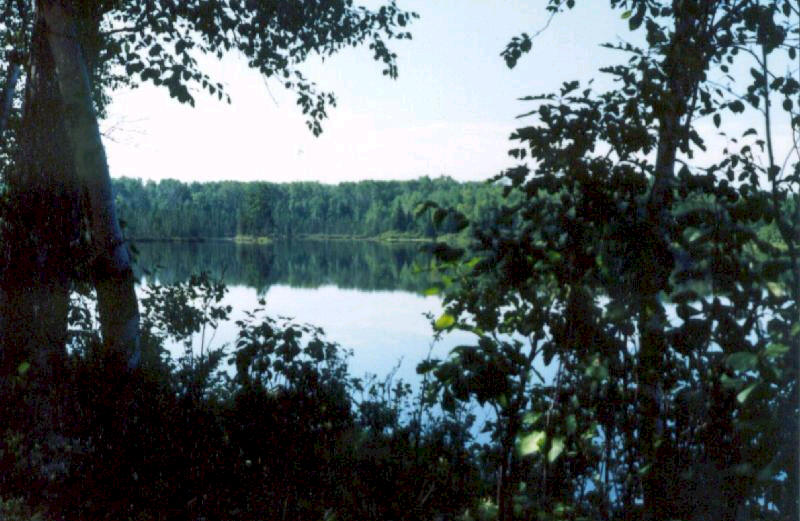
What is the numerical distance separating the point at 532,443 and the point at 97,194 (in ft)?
16.0

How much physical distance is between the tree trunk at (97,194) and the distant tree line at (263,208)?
7959 cm

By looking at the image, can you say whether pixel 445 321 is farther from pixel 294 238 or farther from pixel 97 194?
pixel 294 238

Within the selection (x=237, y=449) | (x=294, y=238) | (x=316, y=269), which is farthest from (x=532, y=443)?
(x=294, y=238)

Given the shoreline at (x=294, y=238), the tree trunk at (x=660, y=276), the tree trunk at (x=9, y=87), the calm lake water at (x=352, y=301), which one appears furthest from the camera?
the shoreline at (x=294, y=238)

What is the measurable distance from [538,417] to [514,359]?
23cm

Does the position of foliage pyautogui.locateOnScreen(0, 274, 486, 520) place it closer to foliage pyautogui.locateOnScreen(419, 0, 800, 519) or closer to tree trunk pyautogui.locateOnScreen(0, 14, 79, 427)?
tree trunk pyautogui.locateOnScreen(0, 14, 79, 427)

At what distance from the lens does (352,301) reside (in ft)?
104

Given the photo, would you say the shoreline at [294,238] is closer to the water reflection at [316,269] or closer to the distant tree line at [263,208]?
the distant tree line at [263,208]

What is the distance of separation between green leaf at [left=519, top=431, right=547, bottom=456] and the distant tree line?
83340 millimetres

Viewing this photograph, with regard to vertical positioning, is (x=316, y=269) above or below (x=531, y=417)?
below

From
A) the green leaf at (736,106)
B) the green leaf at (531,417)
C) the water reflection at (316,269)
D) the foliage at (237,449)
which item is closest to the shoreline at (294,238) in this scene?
the water reflection at (316,269)

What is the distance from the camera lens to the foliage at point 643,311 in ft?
7.37

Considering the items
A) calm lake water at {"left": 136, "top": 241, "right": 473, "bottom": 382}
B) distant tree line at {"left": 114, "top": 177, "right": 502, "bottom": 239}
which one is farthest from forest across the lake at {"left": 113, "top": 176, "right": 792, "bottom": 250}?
Result: calm lake water at {"left": 136, "top": 241, "right": 473, "bottom": 382}

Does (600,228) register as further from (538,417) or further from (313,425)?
(313,425)
